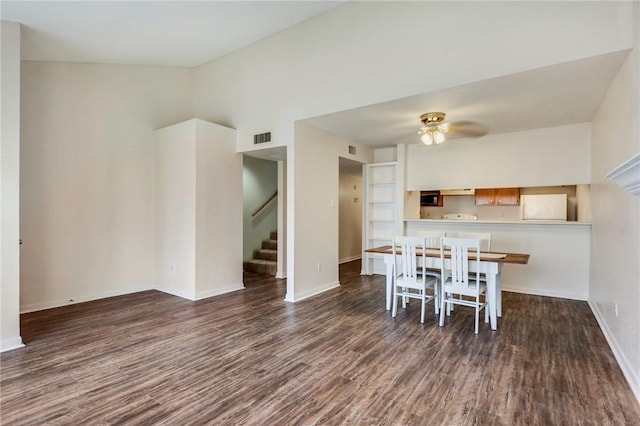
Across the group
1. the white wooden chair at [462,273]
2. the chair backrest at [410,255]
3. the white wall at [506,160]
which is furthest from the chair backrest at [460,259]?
the white wall at [506,160]

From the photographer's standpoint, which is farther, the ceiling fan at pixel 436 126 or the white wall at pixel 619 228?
the ceiling fan at pixel 436 126

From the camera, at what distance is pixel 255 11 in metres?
3.96

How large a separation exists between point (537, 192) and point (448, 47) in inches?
168

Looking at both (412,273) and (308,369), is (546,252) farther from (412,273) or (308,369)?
(308,369)

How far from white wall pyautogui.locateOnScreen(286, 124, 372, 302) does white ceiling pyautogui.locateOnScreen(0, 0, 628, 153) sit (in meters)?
0.36

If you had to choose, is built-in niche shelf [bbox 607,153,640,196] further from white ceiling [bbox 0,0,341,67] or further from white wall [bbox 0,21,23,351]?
white wall [bbox 0,21,23,351]

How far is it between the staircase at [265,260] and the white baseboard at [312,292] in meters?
1.50

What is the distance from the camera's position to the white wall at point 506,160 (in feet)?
15.2

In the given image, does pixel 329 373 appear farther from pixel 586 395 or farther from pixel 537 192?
pixel 537 192

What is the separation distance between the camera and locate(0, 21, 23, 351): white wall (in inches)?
119

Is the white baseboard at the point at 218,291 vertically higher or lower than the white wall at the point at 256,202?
lower

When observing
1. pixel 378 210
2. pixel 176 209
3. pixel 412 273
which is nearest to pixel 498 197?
pixel 378 210

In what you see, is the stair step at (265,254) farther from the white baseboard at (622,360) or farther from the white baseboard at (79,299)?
the white baseboard at (622,360)

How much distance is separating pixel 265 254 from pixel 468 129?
4.54 meters
